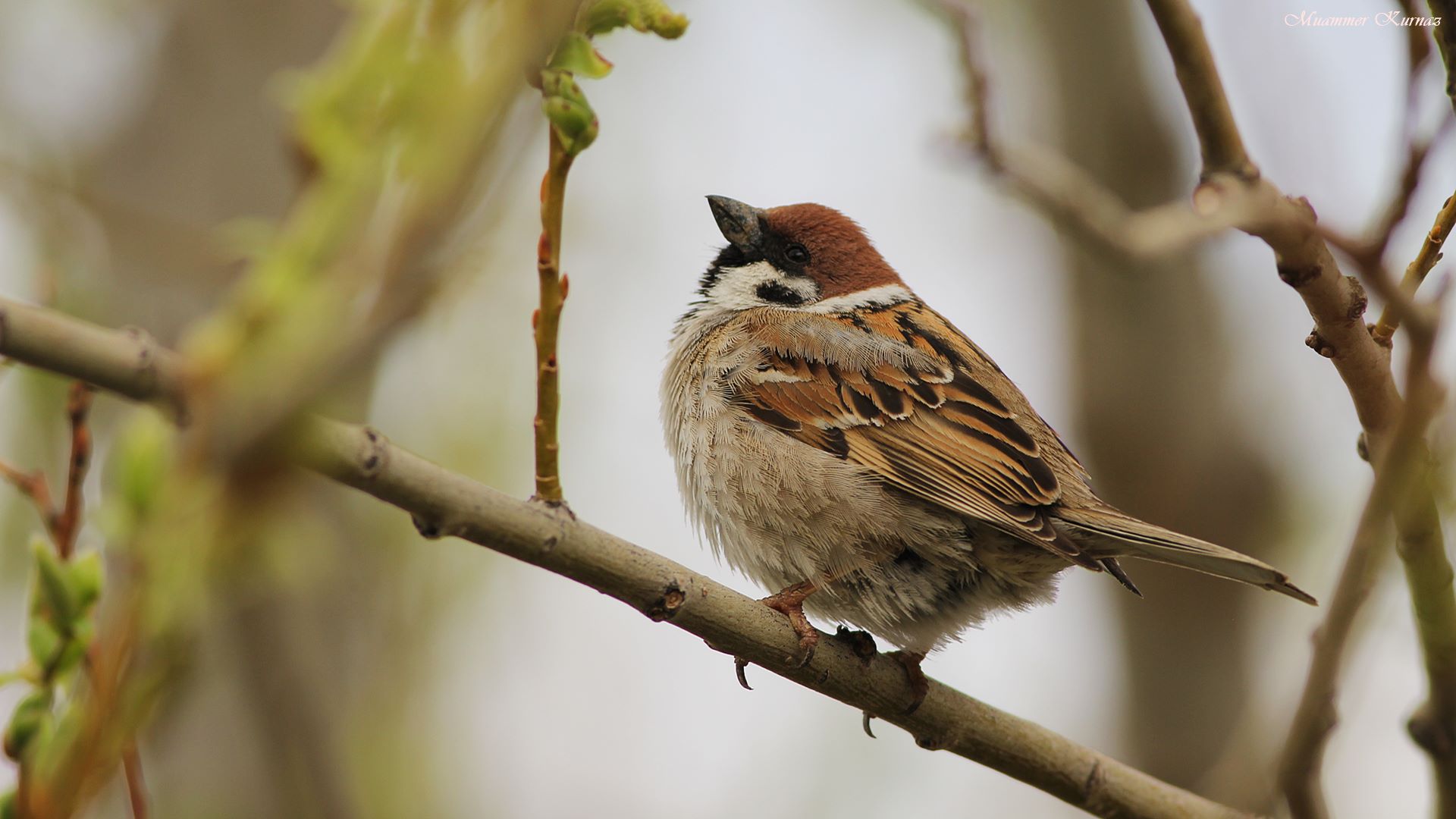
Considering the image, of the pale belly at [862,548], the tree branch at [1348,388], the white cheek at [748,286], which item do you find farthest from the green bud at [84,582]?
the white cheek at [748,286]

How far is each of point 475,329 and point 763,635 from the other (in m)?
4.45

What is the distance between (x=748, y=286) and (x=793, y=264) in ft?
0.75

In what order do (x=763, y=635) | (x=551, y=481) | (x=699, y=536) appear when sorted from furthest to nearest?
(x=699, y=536)
(x=763, y=635)
(x=551, y=481)

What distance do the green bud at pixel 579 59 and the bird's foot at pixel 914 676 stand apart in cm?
187

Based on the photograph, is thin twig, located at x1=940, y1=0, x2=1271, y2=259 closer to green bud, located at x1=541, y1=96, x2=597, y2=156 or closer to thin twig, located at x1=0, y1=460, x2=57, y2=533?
green bud, located at x1=541, y1=96, x2=597, y2=156

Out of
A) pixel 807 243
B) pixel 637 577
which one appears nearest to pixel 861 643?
pixel 637 577

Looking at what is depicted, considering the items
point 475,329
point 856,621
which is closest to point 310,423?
point 856,621

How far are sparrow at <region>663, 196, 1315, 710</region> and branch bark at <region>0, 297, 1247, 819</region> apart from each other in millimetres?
110

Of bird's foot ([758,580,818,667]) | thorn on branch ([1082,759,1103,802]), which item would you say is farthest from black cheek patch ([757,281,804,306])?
thorn on branch ([1082,759,1103,802])

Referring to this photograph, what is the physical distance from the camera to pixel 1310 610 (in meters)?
6.23

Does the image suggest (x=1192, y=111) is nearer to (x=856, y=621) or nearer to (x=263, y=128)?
(x=856, y=621)

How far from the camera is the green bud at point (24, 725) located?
62.3 inches

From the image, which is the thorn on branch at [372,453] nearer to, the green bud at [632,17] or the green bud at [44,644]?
the green bud at [44,644]

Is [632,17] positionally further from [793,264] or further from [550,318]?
[793,264]
